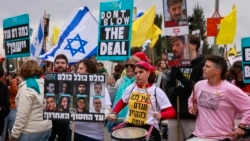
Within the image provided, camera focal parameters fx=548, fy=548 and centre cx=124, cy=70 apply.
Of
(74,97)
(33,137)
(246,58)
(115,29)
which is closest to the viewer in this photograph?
(74,97)

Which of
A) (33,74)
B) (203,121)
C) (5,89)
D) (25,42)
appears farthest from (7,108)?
(203,121)

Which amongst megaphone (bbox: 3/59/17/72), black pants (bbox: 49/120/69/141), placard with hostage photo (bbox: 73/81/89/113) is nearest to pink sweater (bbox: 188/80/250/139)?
placard with hostage photo (bbox: 73/81/89/113)

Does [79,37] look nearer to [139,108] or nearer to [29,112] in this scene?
[29,112]

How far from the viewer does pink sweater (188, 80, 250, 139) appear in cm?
591

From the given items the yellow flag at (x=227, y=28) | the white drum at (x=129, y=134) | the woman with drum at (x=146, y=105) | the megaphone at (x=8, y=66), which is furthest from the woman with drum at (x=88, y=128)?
the yellow flag at (x=227, y=28)

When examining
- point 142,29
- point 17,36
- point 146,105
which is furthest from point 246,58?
point 142,29

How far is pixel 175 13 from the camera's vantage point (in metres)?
7.48

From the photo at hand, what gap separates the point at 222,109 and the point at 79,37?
5248mm

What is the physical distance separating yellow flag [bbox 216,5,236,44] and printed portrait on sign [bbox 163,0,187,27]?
6800mm

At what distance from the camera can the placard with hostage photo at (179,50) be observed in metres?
7.24

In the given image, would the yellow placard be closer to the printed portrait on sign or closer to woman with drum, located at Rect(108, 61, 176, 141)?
woman with drum, located at Rect(108, 61, 176, 141)

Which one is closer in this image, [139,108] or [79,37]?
[139,108]

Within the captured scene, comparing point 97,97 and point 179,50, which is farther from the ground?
point 179,50

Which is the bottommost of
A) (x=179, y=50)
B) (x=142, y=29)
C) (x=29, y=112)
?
(x=29, y=112)
